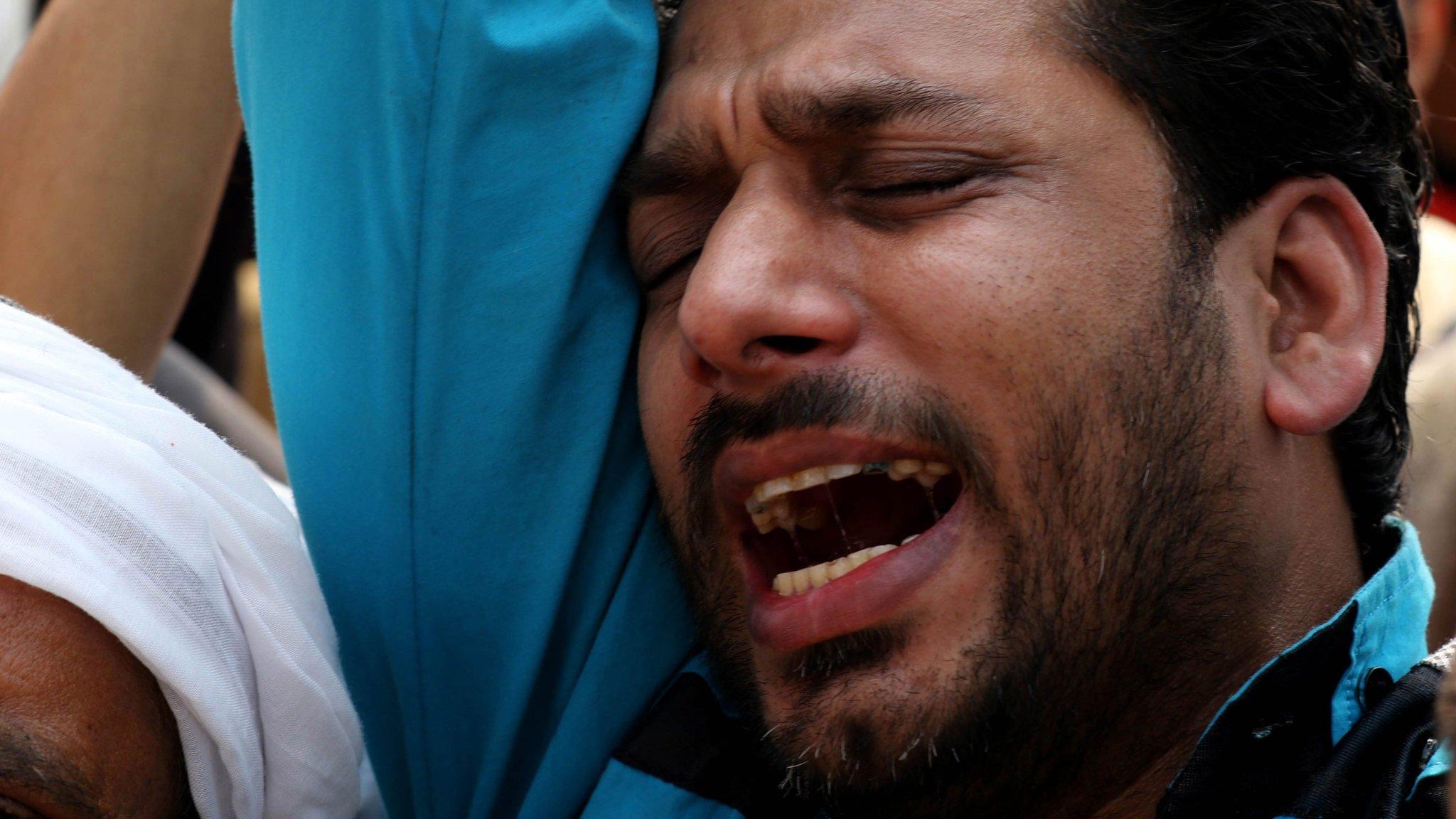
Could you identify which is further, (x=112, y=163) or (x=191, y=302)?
(x=191, y=302)

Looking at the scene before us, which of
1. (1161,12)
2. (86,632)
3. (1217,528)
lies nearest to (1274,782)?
(1217,528)

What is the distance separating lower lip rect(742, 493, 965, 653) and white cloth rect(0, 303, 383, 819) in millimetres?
615

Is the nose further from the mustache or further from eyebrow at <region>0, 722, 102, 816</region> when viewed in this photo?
eyebrow at <region>0, 722, 102, 816</region>

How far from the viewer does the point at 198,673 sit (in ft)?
5.74

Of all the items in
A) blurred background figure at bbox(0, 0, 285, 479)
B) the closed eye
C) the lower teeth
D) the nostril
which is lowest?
blurred background figure at bbox(0, 0, 285, 479)

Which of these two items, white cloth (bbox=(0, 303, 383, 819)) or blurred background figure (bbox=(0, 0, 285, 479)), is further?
blurred background figure (bbox=(0, 0, 285, 479))

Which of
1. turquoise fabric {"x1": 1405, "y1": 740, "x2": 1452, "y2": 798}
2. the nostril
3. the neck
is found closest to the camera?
turquoise fabric {"x1": 1405, "y1": 740, "x2": 1452, "y2": 798}

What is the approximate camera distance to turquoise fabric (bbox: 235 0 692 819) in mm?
1983

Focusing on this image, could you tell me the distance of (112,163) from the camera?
7.93ft

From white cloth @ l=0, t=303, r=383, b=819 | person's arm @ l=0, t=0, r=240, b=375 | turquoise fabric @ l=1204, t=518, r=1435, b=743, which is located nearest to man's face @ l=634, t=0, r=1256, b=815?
turquoise fabric @ l=1204, t=518, r=1435, b=743

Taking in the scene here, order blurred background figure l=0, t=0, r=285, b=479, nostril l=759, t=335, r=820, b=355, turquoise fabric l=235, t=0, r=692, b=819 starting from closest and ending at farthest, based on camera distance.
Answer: nostril l=759, t=335, r=820, b=355, turquoise fabric l=235, t=0, r=692, b=819, blurred background figure l=0, t=0, r=285, b=479

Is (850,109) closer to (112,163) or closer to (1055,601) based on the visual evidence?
(1055,601)

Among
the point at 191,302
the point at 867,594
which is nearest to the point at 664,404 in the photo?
the point at 867,594

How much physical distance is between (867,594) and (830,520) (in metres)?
0.23
